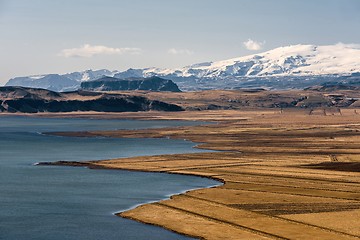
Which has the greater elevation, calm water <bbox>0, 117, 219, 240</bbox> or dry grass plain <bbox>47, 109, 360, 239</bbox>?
dry grass plain <bbox>47, 109, 360, 239</bbox>

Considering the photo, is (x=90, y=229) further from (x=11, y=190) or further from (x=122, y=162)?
(x=122, y=162)

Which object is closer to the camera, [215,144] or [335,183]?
[335,183]

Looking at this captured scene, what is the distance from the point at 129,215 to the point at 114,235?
30.3 feet

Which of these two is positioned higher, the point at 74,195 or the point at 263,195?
the point at 263,195

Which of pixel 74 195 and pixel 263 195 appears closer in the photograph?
pixel 263 195

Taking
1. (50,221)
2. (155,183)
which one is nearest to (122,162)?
(155,183)

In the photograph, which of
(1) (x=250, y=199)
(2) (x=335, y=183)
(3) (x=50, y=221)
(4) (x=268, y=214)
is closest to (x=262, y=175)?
(2) (x=335, y=183)

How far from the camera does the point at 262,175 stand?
112 metres

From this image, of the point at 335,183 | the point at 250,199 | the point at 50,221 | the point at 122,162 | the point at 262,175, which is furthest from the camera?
the point at 122,162

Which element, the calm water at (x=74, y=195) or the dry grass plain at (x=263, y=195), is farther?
the dry grass plain at (x=263, y=195)

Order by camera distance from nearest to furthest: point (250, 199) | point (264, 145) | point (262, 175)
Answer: point (250, 199), point (262, 175), point (264, 145)

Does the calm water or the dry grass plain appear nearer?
the calm water

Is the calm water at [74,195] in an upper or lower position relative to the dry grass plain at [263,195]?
lower

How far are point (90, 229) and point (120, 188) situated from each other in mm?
27303
